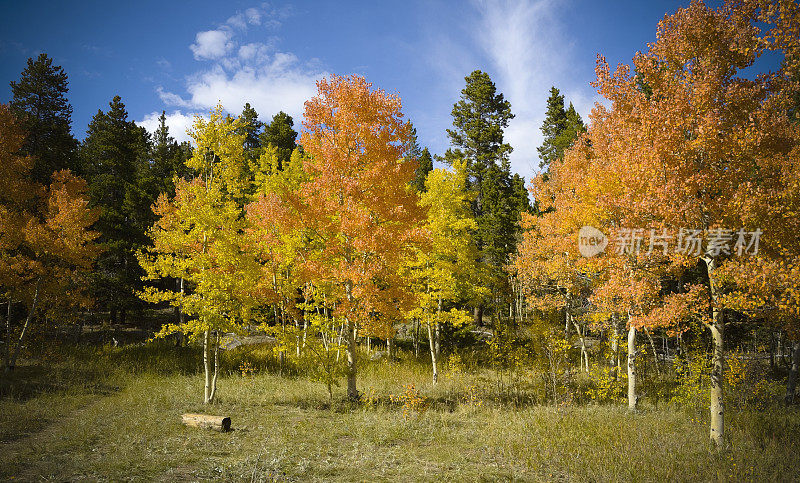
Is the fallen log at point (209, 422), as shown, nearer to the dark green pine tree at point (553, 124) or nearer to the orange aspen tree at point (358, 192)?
the orange aspen tree at point (358, 192)

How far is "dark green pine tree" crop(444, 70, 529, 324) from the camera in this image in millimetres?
29516

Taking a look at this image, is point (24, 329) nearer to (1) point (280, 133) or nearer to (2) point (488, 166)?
(1) point (280, 133)

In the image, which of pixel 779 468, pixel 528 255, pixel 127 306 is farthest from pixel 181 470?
pixel 127 306

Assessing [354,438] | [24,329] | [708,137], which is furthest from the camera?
[24,329]

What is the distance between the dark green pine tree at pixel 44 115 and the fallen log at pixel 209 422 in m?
19.4

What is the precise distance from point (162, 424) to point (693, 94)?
16.4m

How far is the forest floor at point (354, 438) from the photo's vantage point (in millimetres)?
7527

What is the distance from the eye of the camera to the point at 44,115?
2206 centimetres

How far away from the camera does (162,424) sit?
10852 millimetres

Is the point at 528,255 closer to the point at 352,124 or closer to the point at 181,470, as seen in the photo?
the point at 352,124

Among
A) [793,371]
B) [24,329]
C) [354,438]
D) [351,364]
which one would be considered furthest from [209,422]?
[793,371]

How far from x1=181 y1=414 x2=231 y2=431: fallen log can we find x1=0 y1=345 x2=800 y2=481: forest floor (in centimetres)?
23

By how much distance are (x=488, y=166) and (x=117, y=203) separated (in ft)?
87.4

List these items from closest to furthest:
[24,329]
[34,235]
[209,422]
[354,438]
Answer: [354,438], [209,422], [34,235], [24,329]
